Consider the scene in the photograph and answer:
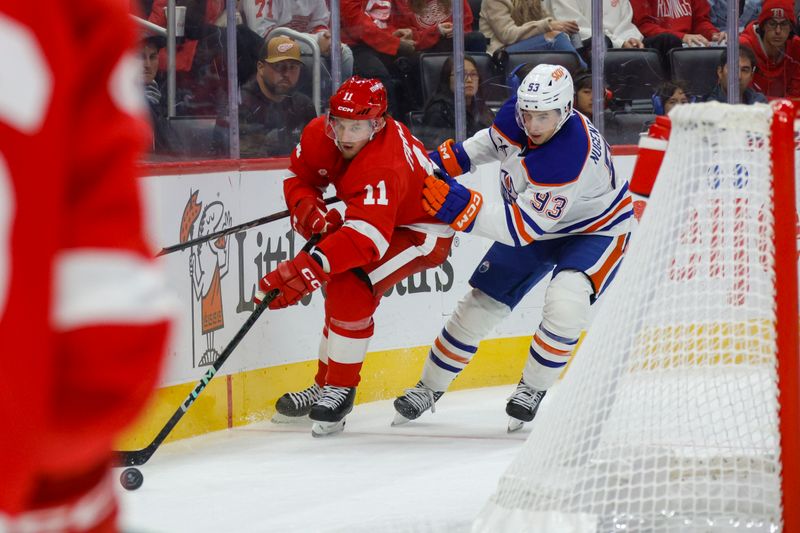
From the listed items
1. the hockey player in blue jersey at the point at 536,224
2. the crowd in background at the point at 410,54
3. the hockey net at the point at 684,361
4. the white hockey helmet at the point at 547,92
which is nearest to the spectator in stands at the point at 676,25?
the crowd in background at the point at 410,54

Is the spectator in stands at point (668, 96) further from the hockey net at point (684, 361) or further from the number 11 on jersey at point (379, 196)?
the hockey net at point (684, 361)

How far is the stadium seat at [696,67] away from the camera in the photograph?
18.1 feet

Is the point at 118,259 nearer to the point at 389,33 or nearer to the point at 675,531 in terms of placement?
the point at 675,531

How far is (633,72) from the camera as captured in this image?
538cm

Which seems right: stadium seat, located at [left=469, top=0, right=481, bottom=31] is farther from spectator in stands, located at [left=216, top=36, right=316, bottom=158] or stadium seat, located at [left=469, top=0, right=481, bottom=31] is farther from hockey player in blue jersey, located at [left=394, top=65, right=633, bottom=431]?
hockey player in blue jersey, located at [left=394, top=65, right=633, bottom=431]

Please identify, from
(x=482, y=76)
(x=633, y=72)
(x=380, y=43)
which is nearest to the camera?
(x=380, y=43)

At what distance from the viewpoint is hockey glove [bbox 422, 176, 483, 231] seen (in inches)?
148

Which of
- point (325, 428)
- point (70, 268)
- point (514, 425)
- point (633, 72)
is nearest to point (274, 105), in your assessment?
point (325, 428)

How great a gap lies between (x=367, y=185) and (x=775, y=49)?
2.74 metres

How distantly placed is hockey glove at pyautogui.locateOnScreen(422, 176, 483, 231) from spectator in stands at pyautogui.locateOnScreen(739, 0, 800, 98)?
237 cm

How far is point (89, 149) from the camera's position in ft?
1.90

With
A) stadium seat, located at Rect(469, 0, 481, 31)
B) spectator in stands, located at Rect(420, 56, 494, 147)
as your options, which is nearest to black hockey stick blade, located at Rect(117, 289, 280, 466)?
spectator in stands, located at Rect(420, 56, 494, 147)

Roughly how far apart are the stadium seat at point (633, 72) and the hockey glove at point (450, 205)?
5.71 feet

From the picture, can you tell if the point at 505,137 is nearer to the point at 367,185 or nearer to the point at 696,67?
the point at 367,185
